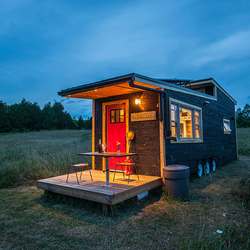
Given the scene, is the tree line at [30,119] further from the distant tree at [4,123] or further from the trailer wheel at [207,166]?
the trailer wheel at [207,166]

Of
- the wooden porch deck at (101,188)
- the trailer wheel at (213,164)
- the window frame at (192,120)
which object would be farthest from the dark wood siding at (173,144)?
the wooden porch deck at (101,188)

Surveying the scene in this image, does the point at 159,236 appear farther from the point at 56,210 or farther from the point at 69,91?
the point at 69,91

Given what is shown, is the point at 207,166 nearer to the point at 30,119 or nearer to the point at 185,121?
the point at 185,121

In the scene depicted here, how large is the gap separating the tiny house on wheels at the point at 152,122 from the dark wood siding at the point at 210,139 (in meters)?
0.02

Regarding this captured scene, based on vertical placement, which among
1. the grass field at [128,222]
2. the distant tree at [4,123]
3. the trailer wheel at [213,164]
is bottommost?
the grass field at [128,222]

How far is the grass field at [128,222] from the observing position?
2629 mm

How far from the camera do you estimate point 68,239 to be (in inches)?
112

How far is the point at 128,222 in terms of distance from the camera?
11.2ft

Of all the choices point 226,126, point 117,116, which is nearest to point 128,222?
point 117,116

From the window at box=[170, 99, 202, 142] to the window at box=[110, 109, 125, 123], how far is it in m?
1.44

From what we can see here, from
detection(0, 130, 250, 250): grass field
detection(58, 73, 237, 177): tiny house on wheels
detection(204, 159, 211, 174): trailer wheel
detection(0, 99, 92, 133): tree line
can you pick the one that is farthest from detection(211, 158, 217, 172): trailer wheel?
detection(0, 99, 92, 133): tree line

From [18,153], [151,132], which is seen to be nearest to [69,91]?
[151,132]

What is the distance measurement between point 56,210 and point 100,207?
89 centimetres

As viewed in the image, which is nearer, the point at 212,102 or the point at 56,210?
the point at 56,210
